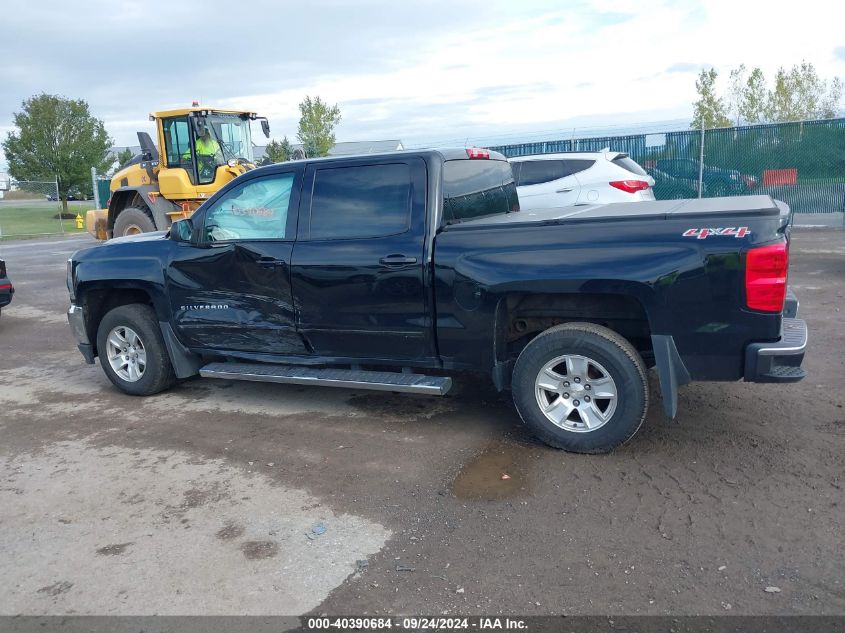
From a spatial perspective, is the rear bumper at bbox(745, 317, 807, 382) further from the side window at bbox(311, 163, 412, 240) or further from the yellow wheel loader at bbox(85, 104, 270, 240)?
the yellow wheel loader at bbox(85, 104, 270, 240)

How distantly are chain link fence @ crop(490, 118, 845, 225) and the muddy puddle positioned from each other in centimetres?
1481

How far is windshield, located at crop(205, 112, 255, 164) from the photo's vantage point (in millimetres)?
15136

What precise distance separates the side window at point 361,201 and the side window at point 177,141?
10.2 meters

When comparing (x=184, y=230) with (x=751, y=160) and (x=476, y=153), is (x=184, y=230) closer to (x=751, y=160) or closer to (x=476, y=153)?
(x=476, y=153)

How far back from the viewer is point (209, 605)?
3.43m

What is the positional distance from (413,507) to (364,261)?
1.82 m

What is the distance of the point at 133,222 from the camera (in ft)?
50.3

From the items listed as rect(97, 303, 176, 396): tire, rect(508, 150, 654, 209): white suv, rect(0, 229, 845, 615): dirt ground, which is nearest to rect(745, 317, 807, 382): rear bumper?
rect(0, 229, 845, 615): dirt ground

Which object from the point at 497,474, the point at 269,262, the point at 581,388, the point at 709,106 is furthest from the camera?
the point at 709,106

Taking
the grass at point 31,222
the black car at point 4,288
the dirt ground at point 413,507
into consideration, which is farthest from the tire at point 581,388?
the grass at point 31,222

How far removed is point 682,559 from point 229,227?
13.4 feet

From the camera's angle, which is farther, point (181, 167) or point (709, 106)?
point (709, 106)

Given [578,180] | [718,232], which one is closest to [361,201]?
[718,232]

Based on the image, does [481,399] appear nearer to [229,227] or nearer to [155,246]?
[229,227]
